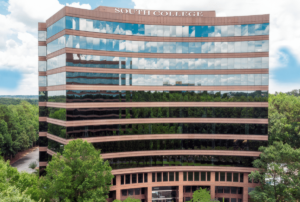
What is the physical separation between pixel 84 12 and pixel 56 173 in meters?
24.5

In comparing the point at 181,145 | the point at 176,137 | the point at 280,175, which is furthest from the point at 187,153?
the point at 280,175

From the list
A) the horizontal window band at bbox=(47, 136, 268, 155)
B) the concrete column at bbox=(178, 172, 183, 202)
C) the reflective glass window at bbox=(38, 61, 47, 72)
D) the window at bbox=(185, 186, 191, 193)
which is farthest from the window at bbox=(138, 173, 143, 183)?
the reflective glass window at bbox=(38, 61, 47, 72)

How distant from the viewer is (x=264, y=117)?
113 feet

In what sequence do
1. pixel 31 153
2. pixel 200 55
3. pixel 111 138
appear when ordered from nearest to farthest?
pixel 111 138 → pixel 200 55 → pixel 31 153

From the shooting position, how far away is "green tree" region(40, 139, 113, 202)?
23438mm

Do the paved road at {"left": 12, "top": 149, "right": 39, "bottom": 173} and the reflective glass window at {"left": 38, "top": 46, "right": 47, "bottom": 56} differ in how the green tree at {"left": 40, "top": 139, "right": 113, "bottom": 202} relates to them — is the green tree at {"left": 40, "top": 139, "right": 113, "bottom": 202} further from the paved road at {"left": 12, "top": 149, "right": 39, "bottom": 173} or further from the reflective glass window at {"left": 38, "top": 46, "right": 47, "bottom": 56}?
the paved road at {"left": 12, "top": 149, "right": 39, "bottom": 173}

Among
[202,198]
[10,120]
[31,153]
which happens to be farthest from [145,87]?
[31,153]

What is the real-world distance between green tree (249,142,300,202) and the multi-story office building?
376 cm

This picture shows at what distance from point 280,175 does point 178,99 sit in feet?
63.2

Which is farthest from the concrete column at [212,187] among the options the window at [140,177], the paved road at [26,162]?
the paved road at [26,162]

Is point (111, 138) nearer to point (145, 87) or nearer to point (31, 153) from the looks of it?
point (145, 87)

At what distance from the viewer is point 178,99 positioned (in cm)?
3547

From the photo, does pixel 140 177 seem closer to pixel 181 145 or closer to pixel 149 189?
pixel 149 189

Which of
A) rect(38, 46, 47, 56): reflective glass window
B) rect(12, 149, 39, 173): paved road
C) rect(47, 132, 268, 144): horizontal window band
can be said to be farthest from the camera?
rect(12, 149, 39, 173): paved road
